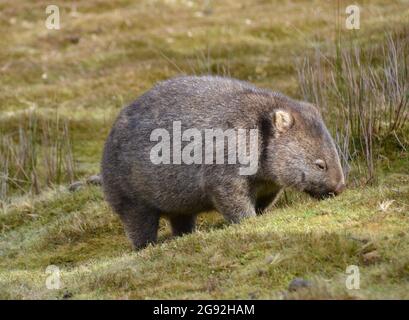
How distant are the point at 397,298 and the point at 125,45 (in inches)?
665

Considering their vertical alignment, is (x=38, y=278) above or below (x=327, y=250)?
below

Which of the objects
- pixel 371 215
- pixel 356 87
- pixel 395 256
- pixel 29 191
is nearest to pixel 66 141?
pixel 29 191

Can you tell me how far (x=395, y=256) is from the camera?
6648 mm

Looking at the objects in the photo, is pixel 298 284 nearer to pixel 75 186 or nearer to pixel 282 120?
pixel 282 120

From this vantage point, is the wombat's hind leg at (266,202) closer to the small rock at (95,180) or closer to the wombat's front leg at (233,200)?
the wombat's front leg at (233,200)

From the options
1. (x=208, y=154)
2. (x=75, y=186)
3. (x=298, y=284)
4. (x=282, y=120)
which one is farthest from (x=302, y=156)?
(x=75, y=186)

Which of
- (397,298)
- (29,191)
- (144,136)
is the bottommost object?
(29,191)

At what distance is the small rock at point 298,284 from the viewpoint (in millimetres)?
6230

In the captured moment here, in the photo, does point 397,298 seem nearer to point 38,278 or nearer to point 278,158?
point 278,158

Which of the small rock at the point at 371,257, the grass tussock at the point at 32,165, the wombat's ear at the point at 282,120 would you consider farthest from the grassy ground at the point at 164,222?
the wombat's ear at the point at 282,120

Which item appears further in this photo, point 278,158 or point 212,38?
point 212,38

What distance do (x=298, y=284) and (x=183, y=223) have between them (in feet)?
11.3

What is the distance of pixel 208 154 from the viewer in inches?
337

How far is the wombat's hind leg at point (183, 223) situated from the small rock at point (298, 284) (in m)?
3.24
